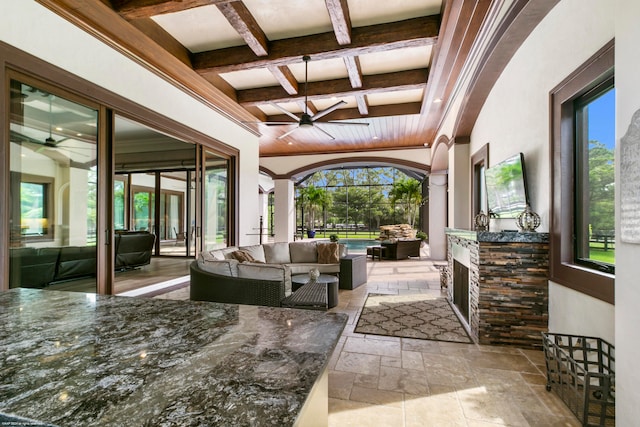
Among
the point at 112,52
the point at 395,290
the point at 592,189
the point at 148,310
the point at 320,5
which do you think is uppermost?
the point at 320,5

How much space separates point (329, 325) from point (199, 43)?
4832mm

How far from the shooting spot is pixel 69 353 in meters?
0.79

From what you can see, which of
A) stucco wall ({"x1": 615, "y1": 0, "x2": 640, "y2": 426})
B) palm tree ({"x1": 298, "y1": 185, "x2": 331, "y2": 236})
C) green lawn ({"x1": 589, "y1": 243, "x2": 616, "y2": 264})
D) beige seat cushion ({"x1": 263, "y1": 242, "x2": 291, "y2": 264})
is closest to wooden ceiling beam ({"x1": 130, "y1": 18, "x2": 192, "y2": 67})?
beige seat cushion ({"x1": 263, "y1": 242, "x2": 291, "y2": 264})

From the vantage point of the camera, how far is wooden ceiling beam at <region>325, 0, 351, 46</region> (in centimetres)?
340

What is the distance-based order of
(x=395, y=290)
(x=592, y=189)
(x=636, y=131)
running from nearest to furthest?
(x=636, y=131)
(x=592, y=189)
(x=395, y=290)

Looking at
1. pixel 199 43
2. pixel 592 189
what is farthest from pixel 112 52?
pixel 592 189

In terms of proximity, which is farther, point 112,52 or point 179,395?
point 112,52

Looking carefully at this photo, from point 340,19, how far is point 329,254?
3.48 m

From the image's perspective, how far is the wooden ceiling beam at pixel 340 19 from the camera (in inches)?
134

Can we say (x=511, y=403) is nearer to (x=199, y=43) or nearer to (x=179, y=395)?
(x=179, y=395)

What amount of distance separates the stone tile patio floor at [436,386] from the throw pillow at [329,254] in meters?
2.15

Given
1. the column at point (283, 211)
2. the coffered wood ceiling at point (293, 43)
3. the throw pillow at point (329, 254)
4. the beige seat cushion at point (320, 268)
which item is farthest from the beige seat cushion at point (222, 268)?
the column at point (283, 211)

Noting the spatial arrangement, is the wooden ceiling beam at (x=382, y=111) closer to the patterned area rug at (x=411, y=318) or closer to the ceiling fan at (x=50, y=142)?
the patterned area rug at (x=411, y=318)

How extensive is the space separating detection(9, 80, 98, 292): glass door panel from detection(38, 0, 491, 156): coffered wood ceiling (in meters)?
1.05
